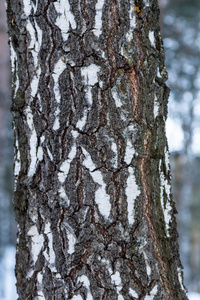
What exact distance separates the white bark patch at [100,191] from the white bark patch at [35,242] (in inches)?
9.4

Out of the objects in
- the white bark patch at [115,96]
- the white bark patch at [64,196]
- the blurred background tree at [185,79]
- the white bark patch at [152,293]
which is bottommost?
the white bark patch at [152,293]

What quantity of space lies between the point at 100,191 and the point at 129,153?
6.4 inches

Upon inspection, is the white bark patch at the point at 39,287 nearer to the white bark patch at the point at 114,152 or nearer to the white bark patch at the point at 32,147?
the white bark patch at the point at 32,147

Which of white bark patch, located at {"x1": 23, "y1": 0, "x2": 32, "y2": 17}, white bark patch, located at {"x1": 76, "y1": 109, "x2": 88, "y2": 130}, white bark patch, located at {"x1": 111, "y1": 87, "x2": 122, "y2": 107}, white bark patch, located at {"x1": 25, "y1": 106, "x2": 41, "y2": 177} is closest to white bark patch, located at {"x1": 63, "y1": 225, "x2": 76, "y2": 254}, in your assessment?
white bark patch, located at {"x1": 25, "y1": 106, "x2": 41, "y2": 177}

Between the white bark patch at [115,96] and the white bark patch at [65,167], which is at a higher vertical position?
the white bark patch at [115,96]

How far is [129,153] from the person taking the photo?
1.04 m

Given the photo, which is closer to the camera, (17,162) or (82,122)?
(82,122)

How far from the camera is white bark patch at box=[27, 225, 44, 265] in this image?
3.47ft

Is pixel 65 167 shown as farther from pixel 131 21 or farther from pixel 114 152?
pixel 131 21

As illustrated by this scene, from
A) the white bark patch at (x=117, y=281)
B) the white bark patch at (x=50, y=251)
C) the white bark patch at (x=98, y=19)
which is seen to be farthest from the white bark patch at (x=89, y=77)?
the white bark patch at (x=117, y=281)

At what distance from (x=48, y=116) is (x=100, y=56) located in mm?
267

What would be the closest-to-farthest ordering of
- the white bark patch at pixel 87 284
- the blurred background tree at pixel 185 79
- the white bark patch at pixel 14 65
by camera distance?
the white bark patch at pixel 87 284
the white bark patch at pixel 14 65
the blurred background tree at pixel 185 79

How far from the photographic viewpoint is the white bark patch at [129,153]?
103 centimetres

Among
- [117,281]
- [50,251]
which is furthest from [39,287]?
[117,281]
